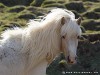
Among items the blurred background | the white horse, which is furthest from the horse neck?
the blurred background

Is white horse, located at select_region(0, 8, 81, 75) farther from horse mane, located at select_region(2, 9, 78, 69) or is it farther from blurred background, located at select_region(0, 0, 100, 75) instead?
blurred background, located at select_region(0, 0, 100, 75)

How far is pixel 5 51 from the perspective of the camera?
23.2 feet

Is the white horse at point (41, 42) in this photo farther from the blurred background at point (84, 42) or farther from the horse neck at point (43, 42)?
the blurred background at point (84, 42)

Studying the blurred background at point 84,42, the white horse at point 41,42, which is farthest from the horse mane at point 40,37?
the blurred background at point 84,42

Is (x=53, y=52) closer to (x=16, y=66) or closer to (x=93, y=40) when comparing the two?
(x=16, y=66)

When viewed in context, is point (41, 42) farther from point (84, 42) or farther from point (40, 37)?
point (84, 42)

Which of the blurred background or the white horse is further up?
the white horse

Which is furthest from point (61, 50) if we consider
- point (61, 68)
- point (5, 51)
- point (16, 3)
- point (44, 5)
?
point (16, 3)

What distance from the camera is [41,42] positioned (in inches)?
290

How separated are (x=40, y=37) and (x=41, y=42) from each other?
108 mm

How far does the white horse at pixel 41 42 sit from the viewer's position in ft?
23.6

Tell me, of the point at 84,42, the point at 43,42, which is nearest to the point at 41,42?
the point at 43,42

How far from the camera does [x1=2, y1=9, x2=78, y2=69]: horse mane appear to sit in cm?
727

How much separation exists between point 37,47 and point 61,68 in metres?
10.1
